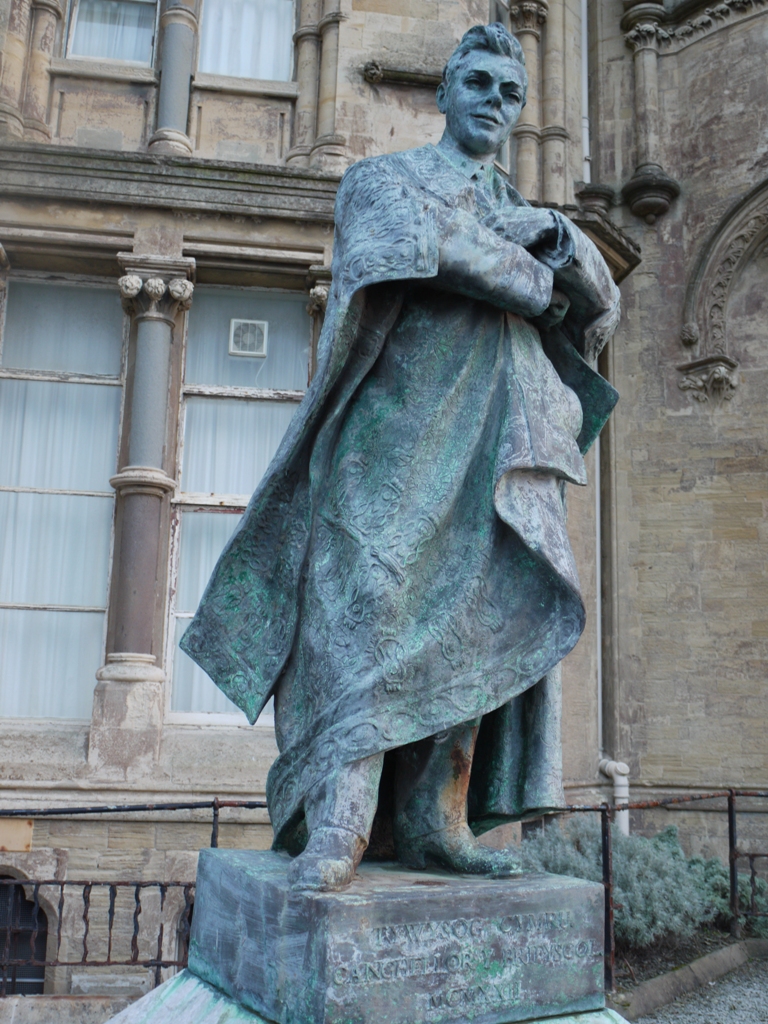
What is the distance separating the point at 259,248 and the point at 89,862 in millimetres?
4115

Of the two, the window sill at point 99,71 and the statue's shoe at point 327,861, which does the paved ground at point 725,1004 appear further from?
the window sill at point 99,71

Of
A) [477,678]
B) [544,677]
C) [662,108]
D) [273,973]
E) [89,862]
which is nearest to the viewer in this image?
A: [273,973]

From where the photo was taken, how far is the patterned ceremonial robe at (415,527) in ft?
6.63

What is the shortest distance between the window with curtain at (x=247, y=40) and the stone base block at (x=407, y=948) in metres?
7.06

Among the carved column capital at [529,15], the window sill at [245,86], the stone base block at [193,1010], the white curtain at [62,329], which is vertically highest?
the carved column capital at [529,15]

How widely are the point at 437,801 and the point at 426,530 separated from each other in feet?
1.86

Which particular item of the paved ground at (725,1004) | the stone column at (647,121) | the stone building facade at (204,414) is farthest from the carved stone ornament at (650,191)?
the paved ground at (725,1004)

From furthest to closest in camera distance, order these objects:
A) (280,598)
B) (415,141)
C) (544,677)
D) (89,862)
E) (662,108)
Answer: (662,108) → (415,141) → (89,862) → (280,598) → (544,677)

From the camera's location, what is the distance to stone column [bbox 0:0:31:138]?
7.00 metres

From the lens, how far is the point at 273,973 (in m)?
1.76

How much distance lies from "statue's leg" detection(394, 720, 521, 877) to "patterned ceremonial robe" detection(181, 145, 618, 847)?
92 millimetres

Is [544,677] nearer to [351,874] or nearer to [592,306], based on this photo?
[351,874]

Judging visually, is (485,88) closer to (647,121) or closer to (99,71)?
(99,71)

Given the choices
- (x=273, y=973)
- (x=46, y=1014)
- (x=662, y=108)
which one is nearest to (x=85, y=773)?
(x=46, y=1014)
